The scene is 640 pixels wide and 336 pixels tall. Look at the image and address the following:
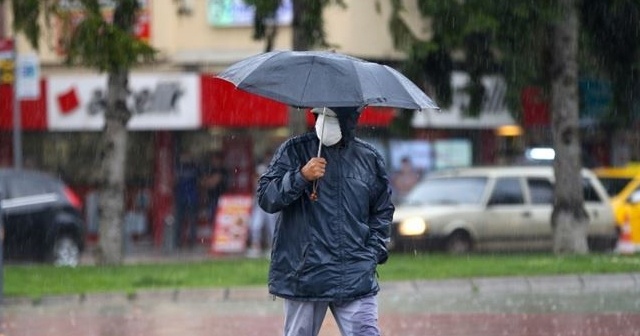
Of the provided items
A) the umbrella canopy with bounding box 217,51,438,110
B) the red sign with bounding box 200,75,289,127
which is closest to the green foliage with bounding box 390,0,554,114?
the red sign with bounding box 200,75,289,127

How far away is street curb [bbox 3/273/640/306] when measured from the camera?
13984 mm

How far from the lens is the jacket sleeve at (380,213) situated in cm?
675

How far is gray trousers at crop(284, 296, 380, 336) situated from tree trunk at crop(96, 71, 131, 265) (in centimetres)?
1179

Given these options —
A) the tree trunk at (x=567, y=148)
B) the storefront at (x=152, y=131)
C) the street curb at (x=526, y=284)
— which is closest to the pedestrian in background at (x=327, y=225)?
the street curb at (x=526, y=284)

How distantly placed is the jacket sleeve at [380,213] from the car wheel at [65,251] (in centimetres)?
1539

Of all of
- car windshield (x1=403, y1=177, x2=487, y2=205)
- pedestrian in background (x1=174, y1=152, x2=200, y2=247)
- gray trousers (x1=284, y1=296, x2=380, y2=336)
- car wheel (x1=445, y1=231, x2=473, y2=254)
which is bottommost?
pedestrian in background (x1=174, y1=152, x2=200, y2=247)

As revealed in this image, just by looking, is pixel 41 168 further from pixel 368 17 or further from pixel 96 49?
pixel 96 49

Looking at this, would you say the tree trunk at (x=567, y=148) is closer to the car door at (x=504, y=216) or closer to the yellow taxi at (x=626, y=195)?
the car door at (x=504, y=216)

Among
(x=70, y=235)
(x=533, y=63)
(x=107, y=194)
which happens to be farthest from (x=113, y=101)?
(x=533, y=63)

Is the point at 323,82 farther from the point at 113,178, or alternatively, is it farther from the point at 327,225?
the point at 113,178

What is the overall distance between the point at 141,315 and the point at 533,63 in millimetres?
8534

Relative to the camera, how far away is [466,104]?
21.3m

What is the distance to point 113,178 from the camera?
18.5 m

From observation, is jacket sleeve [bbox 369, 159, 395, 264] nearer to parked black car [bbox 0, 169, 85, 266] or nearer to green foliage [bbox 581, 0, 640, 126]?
green foliage [bbox 581, 0, 640, 126]
